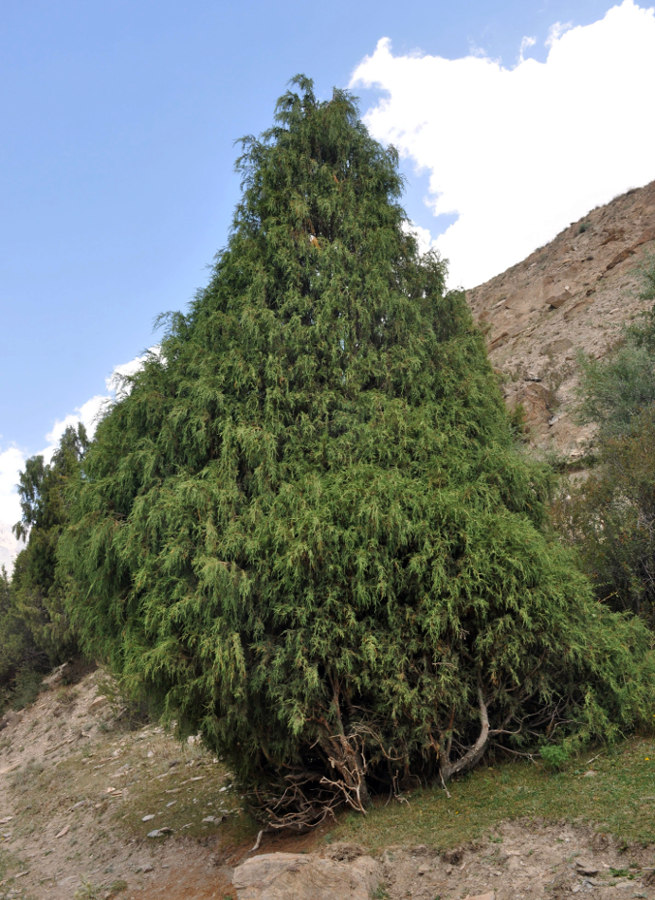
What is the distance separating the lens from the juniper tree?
625 cm

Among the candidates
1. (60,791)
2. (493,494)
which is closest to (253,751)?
(493,494)

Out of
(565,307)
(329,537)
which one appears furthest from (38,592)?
(565,307)

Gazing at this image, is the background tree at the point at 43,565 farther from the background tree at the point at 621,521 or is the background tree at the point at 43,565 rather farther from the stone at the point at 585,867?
the stone at the point at 585,867

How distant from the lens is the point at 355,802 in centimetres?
654

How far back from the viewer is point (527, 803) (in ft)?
18.6

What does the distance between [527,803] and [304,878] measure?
2.33 meters

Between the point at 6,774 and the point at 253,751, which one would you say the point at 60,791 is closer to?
the point at 6,774

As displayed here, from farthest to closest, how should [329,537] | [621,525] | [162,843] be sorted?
1. [621,525]
2. [162,843]
3. [329,537]

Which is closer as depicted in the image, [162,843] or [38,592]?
[162,843]

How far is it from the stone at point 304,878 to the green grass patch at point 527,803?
2.30 ft

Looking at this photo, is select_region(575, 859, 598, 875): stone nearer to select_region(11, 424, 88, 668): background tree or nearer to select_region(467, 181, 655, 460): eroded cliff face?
select_region(467, 181, 655, 460): eroded cliff face

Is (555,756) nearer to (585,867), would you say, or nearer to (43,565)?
(585,867)

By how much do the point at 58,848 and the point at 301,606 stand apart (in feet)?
24.5

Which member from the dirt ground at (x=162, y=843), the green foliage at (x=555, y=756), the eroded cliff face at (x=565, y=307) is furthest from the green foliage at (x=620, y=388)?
the dirt ground at (x=162, y=843)
